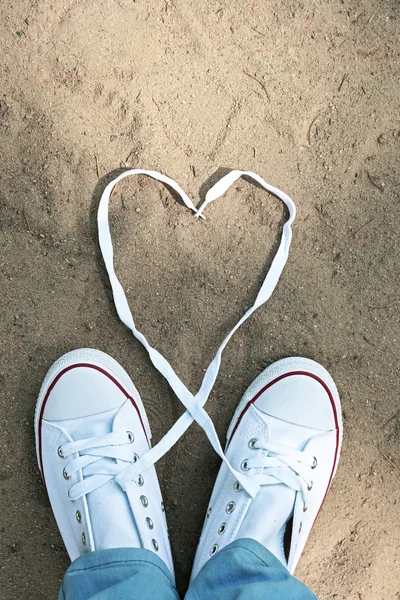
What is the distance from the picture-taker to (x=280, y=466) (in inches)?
60.0

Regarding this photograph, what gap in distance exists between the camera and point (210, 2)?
1.54 m

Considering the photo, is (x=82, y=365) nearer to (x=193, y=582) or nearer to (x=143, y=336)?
(x=143, y=336)

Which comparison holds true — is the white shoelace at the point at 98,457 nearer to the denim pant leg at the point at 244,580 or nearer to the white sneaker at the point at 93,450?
the white sneaker at the point at 93,450

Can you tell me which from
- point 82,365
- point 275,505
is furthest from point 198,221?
Result: point 275,505

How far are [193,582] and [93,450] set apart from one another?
1.36 ft

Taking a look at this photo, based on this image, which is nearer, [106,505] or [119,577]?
[119,577]

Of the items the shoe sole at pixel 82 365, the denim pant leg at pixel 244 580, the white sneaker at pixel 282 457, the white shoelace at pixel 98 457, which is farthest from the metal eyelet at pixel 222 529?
the shoe sole at pixel 82 365

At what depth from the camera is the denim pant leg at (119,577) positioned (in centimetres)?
125

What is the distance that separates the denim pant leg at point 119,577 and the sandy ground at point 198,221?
0.24m

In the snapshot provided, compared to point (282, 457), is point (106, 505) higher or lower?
lower

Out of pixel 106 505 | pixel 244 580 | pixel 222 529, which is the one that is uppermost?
pixel 244 580

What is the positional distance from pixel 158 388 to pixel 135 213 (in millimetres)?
480

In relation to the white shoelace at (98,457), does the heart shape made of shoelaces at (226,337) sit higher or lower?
higher

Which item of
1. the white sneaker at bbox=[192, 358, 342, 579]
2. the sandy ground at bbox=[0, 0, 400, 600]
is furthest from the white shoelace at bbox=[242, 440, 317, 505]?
the sandy ground at bbox=[0, 0, 400, 600]
